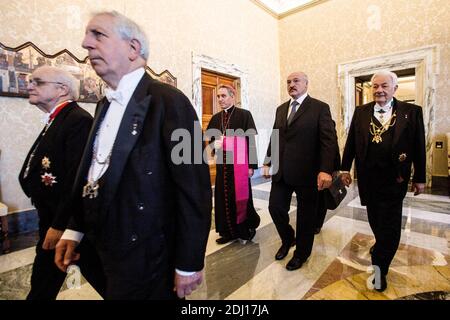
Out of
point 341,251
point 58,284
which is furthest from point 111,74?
point 341,251

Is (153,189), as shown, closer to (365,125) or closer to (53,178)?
(53,178)

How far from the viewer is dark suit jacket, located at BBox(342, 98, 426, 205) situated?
1676mm

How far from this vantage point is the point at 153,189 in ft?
2.60

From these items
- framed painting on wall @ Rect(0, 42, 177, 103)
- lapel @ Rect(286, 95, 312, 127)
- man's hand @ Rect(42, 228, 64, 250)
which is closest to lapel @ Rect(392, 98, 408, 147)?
lapel @ Rect(286, 95, 312, 127)

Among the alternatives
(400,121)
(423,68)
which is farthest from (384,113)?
(423,68)

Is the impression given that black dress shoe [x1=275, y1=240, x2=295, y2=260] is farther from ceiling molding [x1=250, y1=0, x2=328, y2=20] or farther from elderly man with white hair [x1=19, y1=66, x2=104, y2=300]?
ceiling molding [x1=250, y1=0, x2=328, y2=20]

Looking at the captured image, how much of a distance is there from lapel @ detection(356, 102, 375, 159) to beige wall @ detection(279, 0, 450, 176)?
13.4 ft

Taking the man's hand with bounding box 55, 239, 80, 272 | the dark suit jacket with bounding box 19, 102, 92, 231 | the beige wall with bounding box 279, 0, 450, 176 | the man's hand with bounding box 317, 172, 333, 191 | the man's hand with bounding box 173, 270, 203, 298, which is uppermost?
the beige wall with bounding box 279, 0, 450, 176

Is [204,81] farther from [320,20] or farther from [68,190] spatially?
[68,190]

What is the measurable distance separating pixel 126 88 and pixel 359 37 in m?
6.25

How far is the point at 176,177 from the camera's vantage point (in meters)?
0.80

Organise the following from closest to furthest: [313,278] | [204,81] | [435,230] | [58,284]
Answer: [58,284] → [313,278] → [435,230] → [204,81]

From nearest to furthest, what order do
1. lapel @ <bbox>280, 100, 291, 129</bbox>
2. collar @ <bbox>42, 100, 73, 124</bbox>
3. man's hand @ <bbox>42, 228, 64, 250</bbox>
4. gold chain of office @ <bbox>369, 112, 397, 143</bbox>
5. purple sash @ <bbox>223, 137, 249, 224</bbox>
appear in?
1. man's hand @ <bbox>42, 228, 64, 250</bbox>
2. collar @ <bbox>42, 100, 73, 124</bbox>
3. gold chain of office @ <bbox>369, 112, 397, 143</bbox>
4. lapel @ <bbox>280, 100, 291, 129</bbox>
5. purple sash @ <bbox>223, 137, 249, 224</bbox>
